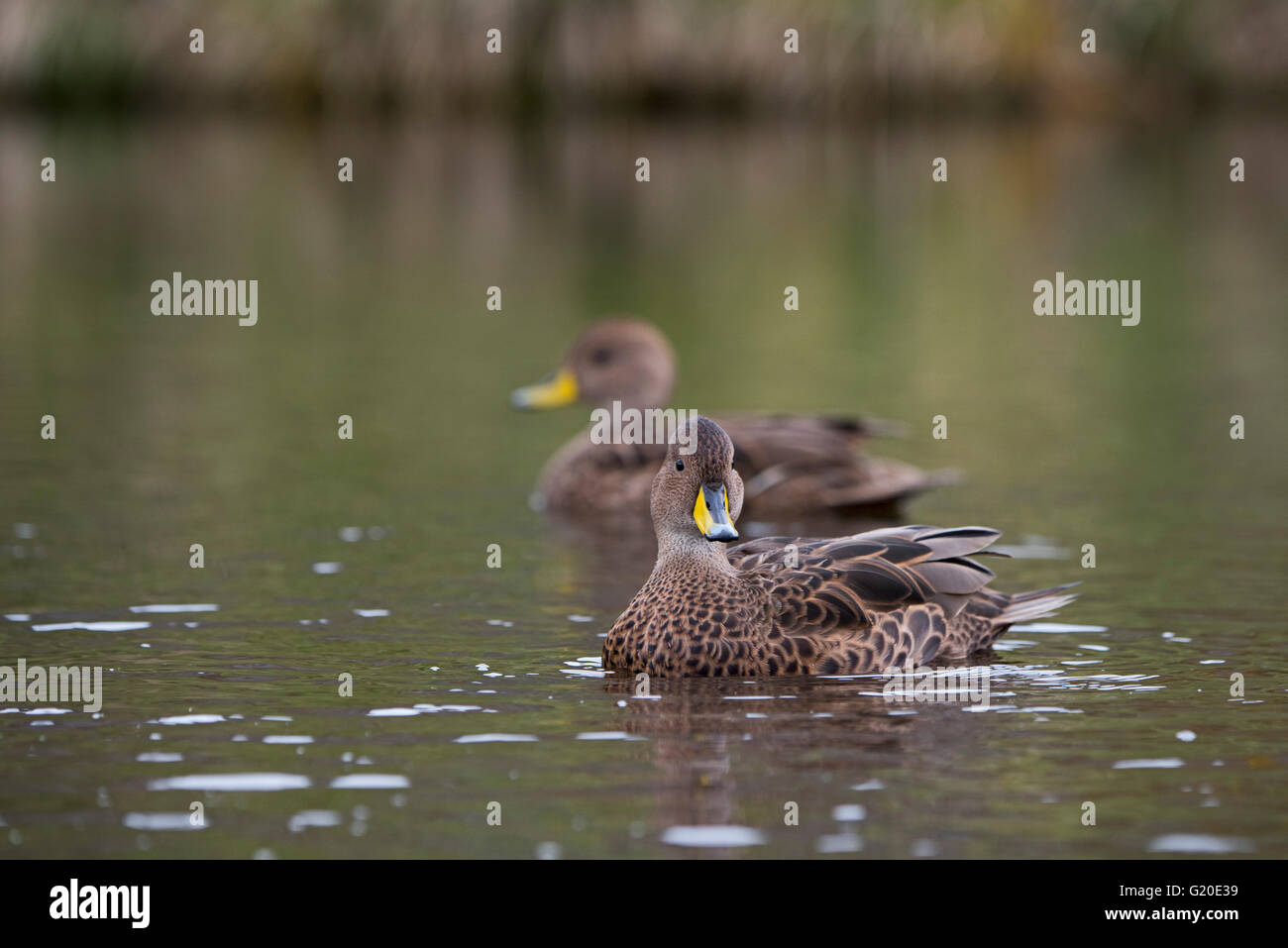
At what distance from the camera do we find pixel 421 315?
21.2 m

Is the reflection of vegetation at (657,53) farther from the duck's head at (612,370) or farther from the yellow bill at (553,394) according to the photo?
the yellow bill at (553,394)

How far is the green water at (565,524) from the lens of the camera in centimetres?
639

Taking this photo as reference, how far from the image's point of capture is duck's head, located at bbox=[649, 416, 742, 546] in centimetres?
798

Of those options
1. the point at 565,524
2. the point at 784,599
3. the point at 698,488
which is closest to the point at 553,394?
the point at 565,524

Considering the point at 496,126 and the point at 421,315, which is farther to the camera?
the point at 496,126

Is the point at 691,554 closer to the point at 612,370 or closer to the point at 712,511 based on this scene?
the point at 712,511

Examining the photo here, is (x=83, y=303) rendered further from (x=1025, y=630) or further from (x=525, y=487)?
(x=1025, y=630)

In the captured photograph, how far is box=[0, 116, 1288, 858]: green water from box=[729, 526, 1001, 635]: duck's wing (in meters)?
0.33

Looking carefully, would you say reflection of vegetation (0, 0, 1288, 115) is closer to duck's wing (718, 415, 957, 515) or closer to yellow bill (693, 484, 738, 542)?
duck's wing (718, 415, 957, 515)

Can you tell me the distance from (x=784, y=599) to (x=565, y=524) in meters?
4.00

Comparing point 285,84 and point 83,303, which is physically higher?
point 285,84

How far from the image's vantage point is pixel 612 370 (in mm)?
13133
